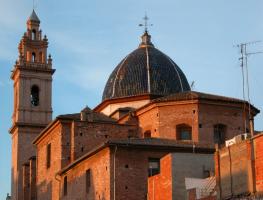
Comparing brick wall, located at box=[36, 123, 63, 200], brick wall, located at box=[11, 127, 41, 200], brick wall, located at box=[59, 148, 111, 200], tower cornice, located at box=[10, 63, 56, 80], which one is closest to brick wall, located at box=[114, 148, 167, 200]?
brick wall, located at box=[59, 148, 111, 200]

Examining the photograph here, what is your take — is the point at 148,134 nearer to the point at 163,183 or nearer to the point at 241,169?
the point at 163,183

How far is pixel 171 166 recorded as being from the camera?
3059cm

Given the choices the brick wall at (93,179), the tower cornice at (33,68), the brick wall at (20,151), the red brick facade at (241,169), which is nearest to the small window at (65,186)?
the brick wall at (93,179)

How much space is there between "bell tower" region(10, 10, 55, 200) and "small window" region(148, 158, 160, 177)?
23314mm

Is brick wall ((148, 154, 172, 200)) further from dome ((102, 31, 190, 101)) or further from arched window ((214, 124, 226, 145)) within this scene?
dome ((102, 31, 190, 101))

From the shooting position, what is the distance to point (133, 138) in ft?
122

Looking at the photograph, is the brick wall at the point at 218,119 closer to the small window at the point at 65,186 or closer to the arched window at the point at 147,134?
the arched window at the point at 147,134

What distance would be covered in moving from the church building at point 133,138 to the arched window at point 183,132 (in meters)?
0.07

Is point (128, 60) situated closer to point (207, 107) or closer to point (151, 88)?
point (151, 88)

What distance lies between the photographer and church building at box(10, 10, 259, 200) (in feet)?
110

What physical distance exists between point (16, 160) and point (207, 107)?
22832 millimetres

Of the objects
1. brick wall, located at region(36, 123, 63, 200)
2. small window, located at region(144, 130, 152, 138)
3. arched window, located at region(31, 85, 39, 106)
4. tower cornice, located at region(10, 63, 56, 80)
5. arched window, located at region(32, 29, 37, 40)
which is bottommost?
brick wall, located at region(36, 123, 63, 200)

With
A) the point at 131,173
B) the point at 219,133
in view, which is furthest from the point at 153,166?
the point at 219,133

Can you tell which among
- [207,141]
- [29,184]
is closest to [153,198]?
[207,141]
